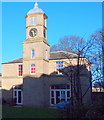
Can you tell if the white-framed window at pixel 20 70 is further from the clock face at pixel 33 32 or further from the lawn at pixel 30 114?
the lawn at pixel 30 114

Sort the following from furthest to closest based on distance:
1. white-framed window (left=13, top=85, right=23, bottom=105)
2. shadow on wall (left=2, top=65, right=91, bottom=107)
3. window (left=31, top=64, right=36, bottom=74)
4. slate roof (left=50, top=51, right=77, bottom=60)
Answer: white-framed window (left=13, top=85, right=23, bottom=105)
slate roof (left=50, top=51, right=77, bottom=60)
window (left=31, top=64, right=36, bottom=74)
shadow on wall (left=2, top=65, right=91, bottom=107)

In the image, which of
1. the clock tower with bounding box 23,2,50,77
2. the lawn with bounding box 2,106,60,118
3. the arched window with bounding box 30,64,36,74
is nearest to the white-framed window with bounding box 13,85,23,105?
the clock tower with bounding box 23,2,50,77

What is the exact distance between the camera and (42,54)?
83.5 ft

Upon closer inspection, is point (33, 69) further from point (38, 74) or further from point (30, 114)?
point (30, 114)

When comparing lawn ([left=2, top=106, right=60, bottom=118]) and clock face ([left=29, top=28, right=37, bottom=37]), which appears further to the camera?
clock face ([left=29, top=28, right=37, bottom=37])

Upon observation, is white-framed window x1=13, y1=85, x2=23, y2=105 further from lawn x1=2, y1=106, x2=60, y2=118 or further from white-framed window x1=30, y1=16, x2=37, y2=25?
white-framed window x1=30, y1=16, x2=37, y2=25

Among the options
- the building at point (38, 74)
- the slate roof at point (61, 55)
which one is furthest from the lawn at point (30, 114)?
the slate roof at point (61, 55)

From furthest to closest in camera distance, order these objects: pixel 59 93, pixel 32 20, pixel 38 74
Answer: pixel 32 20 → pixel 59 93 → pixel 38 74

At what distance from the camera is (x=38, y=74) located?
25047 mm

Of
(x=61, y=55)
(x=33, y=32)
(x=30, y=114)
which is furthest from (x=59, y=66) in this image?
(x=30, y=114)

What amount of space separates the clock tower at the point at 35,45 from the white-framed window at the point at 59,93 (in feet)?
8.85

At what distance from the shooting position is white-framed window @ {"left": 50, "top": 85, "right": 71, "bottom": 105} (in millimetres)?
25438

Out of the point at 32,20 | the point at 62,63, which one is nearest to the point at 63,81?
the point at 62,63

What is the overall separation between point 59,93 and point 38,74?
4.00 m
